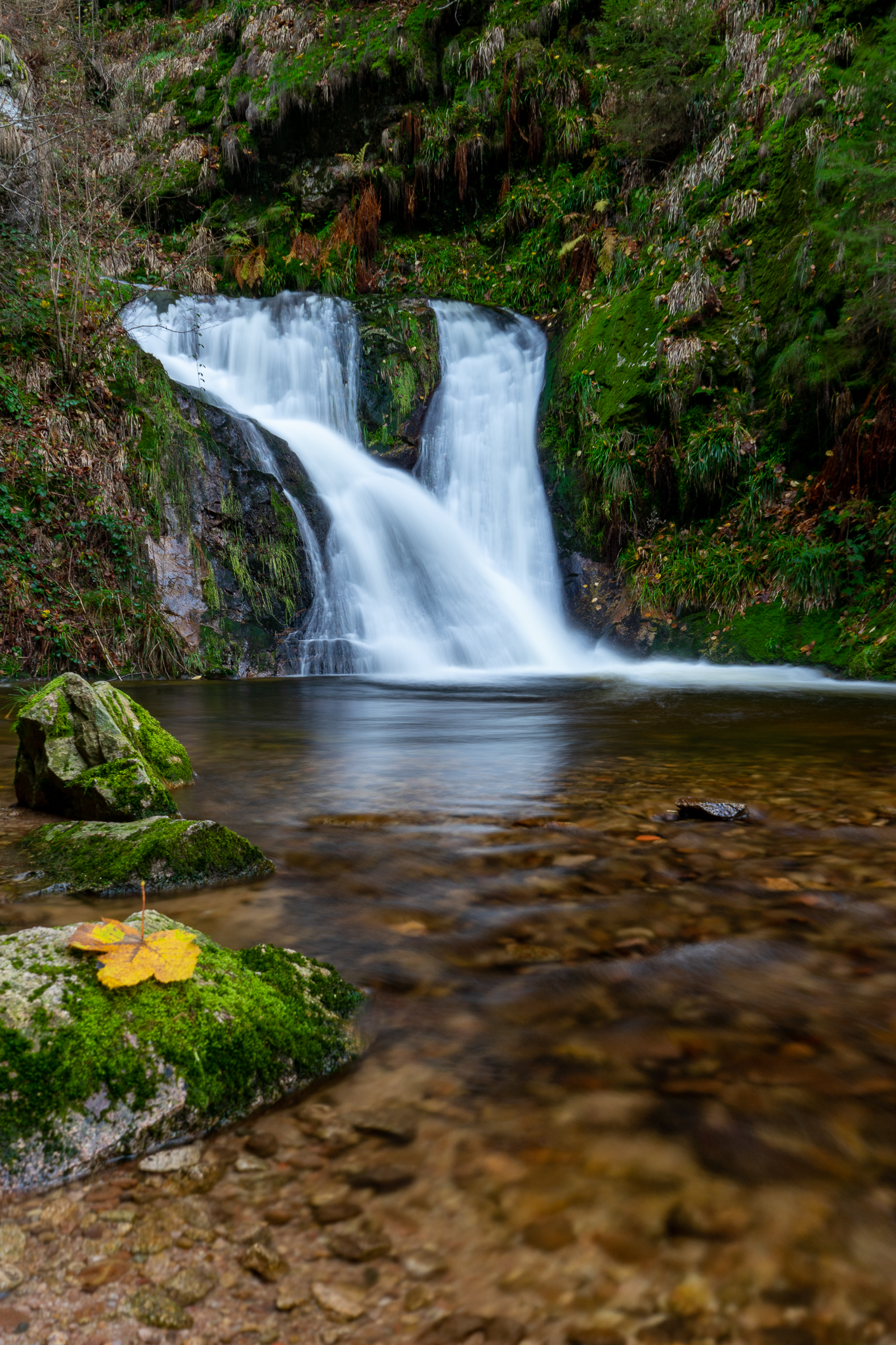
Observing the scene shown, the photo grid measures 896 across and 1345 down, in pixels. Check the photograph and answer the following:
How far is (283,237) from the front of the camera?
1814 cm

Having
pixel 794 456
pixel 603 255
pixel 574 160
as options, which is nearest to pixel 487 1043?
pixel 794 456

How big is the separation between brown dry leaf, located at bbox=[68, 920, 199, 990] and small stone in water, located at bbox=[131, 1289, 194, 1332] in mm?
513

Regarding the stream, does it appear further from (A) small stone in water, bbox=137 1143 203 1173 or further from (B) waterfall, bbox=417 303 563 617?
(B) waterfall, bbox=417 303 563 617

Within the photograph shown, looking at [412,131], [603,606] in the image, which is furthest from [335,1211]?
[412,131]

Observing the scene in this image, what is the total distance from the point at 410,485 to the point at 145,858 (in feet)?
37.2

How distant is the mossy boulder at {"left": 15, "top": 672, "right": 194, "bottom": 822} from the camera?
9.61ft

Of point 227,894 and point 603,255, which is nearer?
point 227,894

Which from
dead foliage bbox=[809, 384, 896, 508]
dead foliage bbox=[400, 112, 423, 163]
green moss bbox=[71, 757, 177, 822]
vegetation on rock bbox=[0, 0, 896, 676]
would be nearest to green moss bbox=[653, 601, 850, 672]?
vegetation on rock bbox=[0, 0, 896, 676]

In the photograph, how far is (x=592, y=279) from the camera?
13.9m

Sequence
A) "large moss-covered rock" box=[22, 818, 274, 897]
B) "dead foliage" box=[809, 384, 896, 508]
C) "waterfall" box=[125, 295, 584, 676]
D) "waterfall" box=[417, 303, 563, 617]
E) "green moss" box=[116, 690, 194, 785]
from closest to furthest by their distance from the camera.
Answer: "large moss-covered rock" box=[22, 818, 274, 897] < "green moss" box=[116, 690, 194, 785] < "dead foliage" box=[809, 384, 896, 508] < "waterfall" box=[125, 295, 584, 676] < "waterfall" box=[417, 303, 563, 617]

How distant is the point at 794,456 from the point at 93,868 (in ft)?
33.8

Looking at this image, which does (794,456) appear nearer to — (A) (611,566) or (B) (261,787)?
(A) (611,566)

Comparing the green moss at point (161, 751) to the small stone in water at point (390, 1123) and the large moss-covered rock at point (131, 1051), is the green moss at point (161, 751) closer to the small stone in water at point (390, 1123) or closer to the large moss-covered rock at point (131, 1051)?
the large moss-covered rock at point (131, 1051)

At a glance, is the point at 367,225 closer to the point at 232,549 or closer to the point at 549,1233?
the point at 232,549
